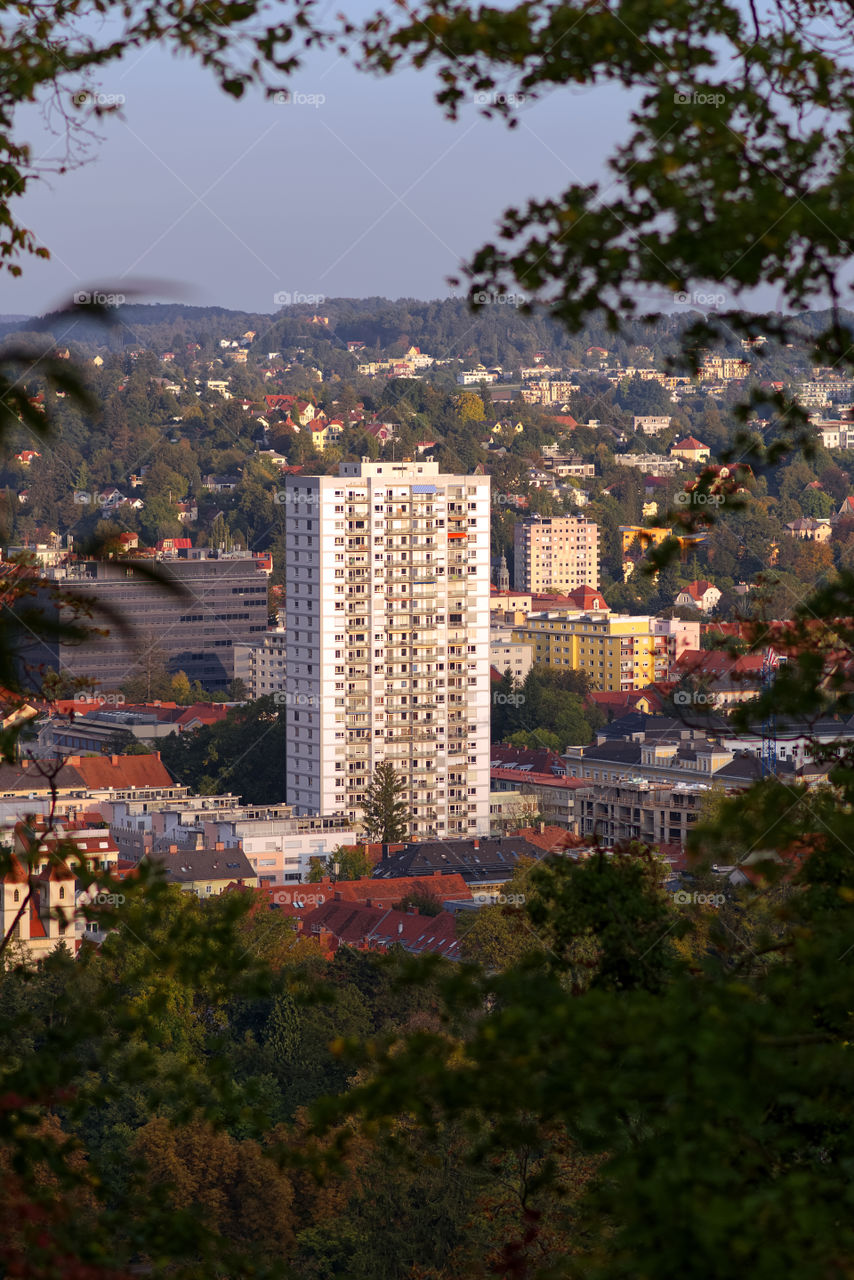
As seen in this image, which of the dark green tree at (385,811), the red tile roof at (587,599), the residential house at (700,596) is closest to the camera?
the dark green tree at (385,811)

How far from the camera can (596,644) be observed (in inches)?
2080

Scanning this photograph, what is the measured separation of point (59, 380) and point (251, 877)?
2606 centimetres

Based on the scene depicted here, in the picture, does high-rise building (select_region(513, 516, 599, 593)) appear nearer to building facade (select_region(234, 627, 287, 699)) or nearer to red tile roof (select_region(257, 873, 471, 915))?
building facade (select_region(234, 627, 287, 699))

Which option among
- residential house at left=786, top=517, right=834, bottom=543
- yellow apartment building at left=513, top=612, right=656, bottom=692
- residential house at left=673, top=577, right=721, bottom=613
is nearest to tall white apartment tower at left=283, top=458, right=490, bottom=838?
yellow apartment building at left=513, top=612, right=656, bottom=692

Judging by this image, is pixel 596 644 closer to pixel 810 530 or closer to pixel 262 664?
pixel 262 664

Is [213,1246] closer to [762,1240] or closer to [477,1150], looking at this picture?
[477,1150]

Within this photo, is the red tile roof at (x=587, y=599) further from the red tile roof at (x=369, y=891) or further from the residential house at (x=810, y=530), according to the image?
the red tile roof at (x=369, y=891)

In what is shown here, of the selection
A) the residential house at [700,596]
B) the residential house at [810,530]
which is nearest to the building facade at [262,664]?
the residential house at [700,596]

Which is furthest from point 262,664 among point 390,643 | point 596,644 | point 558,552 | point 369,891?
Result: point 369,891

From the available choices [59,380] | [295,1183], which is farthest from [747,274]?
[295,1183]

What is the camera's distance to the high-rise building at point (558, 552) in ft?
221

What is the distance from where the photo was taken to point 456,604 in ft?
128

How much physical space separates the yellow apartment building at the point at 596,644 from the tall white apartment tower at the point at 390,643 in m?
12.9

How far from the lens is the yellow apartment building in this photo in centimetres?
5197
